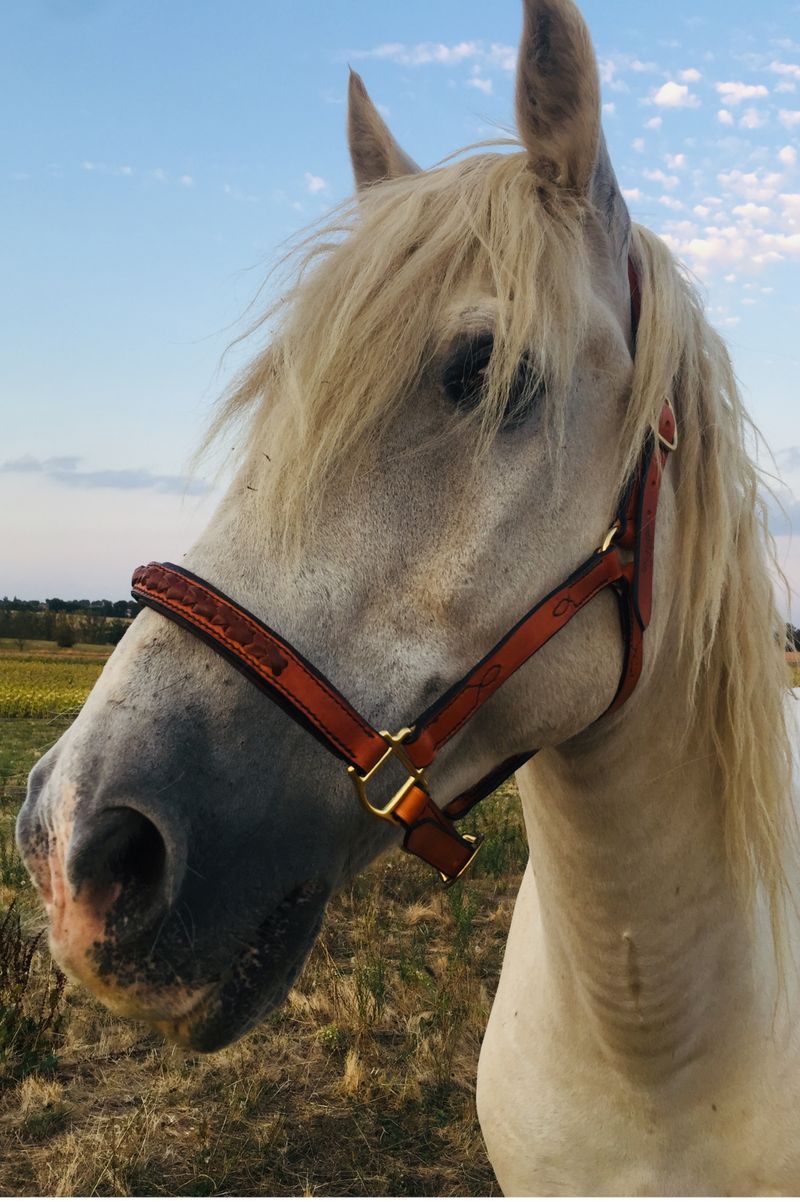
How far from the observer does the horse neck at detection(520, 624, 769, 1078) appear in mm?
1499

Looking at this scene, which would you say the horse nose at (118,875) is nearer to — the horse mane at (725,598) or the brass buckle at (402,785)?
the brass buckle at (402,785)

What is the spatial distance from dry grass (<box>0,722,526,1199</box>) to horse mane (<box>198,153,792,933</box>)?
83.4 inches

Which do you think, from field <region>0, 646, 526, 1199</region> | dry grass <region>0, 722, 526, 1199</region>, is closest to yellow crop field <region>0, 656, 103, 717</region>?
field <region>0, 646, 526, 1199</region>

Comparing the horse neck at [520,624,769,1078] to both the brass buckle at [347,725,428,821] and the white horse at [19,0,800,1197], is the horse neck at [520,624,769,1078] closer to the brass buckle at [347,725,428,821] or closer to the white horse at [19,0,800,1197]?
the white horse at [19,0,800,1197]

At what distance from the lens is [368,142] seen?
188cm

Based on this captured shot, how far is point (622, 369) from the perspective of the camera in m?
1.40

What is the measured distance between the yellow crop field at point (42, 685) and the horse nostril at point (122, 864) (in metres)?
15.4

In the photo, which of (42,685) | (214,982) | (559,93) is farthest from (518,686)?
(42,685)

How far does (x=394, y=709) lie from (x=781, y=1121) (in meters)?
1.19

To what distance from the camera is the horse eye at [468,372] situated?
1239 mm

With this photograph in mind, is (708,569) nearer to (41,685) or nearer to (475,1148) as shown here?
(475,1148)

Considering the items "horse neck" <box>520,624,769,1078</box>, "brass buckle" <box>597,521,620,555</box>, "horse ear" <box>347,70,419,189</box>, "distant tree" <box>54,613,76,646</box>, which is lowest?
"distant tree" <box>54,613,76,646</box>

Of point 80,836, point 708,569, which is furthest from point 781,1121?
point 80,836

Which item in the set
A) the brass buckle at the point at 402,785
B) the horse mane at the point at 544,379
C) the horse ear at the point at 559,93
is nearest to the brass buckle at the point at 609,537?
the horse mane at the point at 544,379
